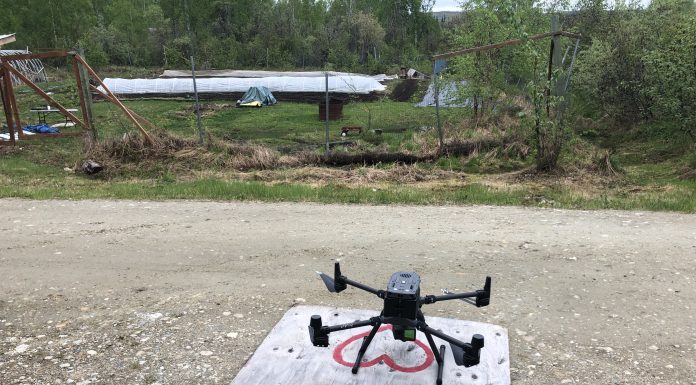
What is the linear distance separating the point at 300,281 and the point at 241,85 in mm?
23559

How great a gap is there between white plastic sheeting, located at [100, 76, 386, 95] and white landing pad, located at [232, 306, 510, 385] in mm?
22643

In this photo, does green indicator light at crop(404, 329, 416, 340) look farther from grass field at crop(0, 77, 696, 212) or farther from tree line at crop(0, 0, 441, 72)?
tree line at crop(0, 0, 441, 72)

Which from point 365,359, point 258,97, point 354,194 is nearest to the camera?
point 365,359

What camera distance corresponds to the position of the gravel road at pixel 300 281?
11.0 ft

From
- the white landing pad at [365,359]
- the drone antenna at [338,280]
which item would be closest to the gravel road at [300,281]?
the white landing pad at [365,359]

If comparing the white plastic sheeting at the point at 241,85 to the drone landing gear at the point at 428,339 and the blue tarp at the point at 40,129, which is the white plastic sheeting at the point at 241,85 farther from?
the drone landing gear at the point at 428,339

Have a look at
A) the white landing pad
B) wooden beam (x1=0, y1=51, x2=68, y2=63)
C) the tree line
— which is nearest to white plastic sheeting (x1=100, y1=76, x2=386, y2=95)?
the tree line

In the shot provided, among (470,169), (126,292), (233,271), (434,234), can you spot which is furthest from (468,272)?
(470,169)

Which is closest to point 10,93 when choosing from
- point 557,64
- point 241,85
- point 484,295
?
point 557,64

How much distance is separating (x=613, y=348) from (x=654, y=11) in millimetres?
12561

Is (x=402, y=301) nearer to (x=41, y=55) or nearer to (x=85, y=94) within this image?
(x=85, y=94)

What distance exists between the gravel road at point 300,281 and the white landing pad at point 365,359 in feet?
0.44

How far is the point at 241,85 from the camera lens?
26719mm

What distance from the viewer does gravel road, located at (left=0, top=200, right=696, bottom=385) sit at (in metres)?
3.35
